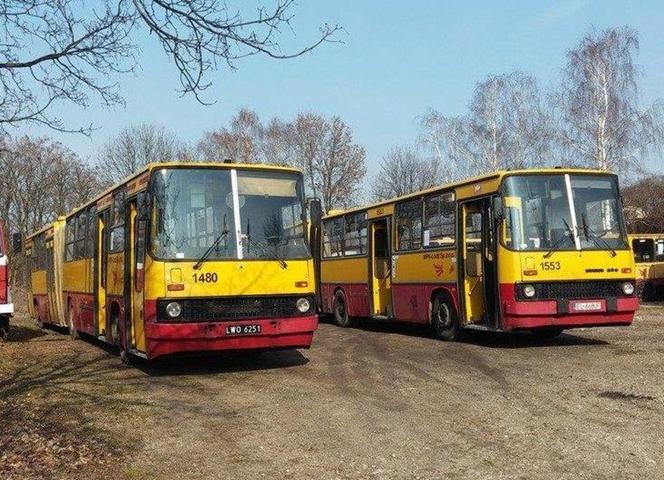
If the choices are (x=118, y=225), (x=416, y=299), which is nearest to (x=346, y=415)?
(x=118, y=225)

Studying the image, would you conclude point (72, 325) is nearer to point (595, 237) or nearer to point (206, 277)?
point (206, 277)

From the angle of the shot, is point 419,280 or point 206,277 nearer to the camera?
point 206,277

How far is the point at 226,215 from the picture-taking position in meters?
10.9

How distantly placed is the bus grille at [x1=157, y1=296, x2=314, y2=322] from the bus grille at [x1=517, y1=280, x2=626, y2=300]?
158 inches

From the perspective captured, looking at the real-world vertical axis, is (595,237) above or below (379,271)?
above

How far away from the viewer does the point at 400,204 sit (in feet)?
56.0

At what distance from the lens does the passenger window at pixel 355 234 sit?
62.4 feet

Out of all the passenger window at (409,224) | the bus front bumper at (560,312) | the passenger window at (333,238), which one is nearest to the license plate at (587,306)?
the bus front bumper at (560,312)

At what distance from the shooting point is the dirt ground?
6281 millimetres

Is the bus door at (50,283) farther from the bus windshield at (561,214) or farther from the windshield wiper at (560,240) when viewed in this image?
the windshield wiper at (560,240)

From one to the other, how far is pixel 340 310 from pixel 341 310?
2.7 inches

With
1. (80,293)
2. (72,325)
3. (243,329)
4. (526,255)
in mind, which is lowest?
(72,325)

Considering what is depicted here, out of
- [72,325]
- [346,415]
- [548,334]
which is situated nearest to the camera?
[346,415]

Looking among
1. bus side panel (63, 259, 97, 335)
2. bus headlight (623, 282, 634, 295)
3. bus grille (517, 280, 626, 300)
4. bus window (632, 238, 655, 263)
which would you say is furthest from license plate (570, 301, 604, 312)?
bus window (632, 238, 655, 263)
